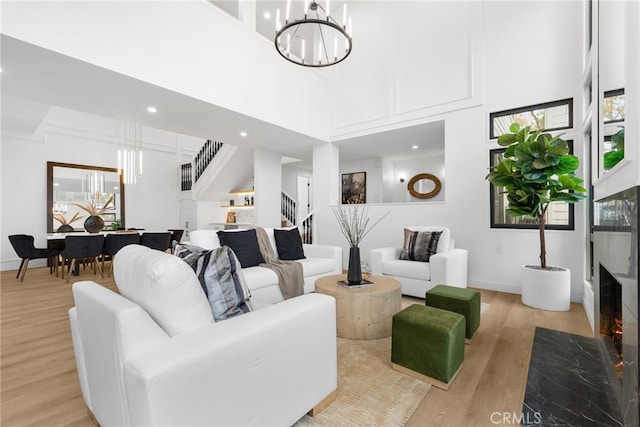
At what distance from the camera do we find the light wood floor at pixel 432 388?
1617mm

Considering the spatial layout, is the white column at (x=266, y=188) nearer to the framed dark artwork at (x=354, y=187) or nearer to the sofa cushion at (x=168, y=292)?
the framed dark artwork at (x=354, y=187)

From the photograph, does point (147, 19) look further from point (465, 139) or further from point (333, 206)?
point (465, 139)

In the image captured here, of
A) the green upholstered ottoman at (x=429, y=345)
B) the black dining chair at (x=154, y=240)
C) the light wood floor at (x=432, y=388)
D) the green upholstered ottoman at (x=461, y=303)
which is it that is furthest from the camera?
the black dining chair at (x=154, y=240)

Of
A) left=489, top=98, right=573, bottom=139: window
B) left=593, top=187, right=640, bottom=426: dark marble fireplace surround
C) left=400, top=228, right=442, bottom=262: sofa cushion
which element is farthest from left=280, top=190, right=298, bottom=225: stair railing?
left=593, top=187, right=640, bottom=426: dark marble fireplace surround

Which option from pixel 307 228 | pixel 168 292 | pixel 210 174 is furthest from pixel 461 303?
pixel 210 174

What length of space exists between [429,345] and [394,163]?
711 cm

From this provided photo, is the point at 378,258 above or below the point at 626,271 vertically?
below

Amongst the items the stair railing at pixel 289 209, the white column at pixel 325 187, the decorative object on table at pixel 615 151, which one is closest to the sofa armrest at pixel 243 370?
the decorative object on table at pixel 615 151

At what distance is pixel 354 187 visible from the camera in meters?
8.55

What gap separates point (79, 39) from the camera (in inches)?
115

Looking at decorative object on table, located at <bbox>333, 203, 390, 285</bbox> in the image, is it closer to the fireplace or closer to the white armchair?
the white armchair

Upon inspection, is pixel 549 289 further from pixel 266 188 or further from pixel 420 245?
pixel 266 188

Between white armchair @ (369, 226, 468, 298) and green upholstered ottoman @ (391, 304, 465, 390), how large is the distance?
60.3 inches

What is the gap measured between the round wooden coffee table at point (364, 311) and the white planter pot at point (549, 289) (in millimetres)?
2021
